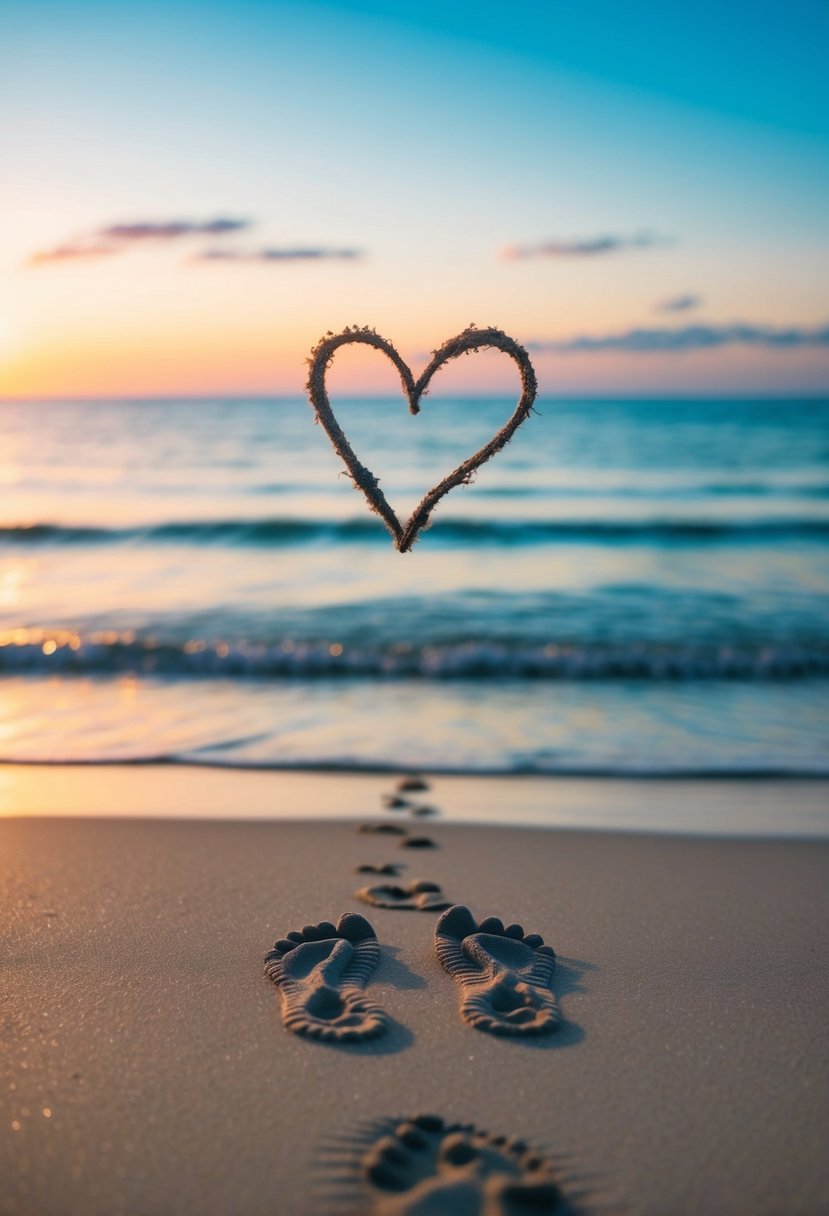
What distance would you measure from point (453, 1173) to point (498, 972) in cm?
101

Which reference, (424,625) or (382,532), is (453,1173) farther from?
(382,532)

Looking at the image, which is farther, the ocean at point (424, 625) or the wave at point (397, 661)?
the wave at point (397, 661)

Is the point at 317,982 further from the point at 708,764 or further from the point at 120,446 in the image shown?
the point at 120,446

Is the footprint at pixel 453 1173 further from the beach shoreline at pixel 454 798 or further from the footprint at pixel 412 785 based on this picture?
the footprint at pixel 412 785

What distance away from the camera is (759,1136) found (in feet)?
8.01

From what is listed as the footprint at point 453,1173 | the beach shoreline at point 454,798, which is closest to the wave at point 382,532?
the beach shoreline at point 454,798

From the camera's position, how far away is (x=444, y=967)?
3291 millimetres

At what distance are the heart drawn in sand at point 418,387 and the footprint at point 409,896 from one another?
1481 millimetres

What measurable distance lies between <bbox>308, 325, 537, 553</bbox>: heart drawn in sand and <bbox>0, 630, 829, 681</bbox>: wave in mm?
5648

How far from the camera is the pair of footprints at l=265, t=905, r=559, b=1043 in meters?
2.89

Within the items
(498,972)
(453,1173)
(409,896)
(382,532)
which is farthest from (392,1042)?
(382,532)

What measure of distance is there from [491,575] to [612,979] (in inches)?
415

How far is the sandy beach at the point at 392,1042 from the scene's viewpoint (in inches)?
89.3

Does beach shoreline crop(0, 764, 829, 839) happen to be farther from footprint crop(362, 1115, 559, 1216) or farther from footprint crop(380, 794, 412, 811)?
footprint crop(362, 1115, 559, 1216)
